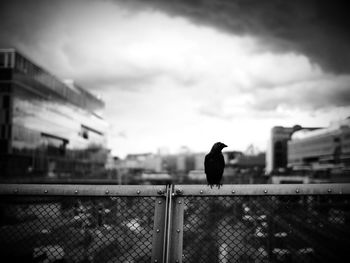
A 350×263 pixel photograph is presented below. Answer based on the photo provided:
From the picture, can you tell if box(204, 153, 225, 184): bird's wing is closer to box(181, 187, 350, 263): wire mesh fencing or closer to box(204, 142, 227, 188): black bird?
box(204, 142, 227, 188): black bird

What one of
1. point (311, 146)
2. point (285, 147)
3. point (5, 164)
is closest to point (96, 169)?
point (5, 164)

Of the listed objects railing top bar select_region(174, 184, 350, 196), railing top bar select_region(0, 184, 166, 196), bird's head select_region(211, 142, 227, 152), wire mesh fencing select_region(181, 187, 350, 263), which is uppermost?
bird's head select_region(211, 142, 227, 152)

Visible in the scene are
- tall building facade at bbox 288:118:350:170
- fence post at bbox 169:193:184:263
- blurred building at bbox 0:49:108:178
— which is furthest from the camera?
tall building facade at bbox 288:118:350:170

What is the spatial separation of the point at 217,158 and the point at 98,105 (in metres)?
89.1

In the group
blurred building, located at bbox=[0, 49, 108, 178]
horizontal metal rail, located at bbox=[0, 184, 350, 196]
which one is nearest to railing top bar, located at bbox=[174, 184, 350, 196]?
horizontal metal rail, located at bbox=[0, 184, 350, 196]

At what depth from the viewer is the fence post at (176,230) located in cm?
223

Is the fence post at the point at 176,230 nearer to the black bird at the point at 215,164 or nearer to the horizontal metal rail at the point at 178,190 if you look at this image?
the horizontal metal rail at the point at 178,190

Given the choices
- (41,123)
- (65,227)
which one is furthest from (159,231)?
(41,123)

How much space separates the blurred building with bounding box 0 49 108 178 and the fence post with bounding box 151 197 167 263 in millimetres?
49725

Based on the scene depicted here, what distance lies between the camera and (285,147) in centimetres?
11850

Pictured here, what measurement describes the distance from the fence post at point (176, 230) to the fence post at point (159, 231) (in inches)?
2.5

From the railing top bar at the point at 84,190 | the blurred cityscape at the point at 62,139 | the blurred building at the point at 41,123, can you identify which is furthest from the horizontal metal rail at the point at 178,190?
the blurred building at the point at 41,123

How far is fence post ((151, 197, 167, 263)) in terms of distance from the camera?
2.25m

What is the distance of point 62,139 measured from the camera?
2630 inches
